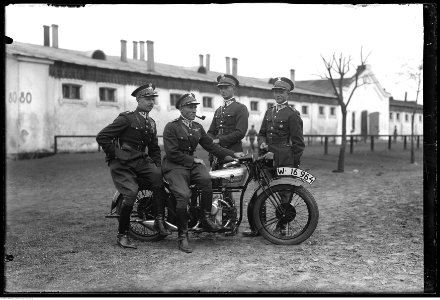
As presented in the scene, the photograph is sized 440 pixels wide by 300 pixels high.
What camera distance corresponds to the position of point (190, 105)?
5.11 metres

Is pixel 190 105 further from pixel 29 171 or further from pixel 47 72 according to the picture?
pixel 47 72

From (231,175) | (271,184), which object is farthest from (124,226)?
(271,184)

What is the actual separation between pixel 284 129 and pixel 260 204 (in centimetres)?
100

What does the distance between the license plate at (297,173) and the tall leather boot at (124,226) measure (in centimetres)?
168

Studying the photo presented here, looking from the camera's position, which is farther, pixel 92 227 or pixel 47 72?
pixel 47 72

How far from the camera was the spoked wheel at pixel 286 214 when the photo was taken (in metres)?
5.08

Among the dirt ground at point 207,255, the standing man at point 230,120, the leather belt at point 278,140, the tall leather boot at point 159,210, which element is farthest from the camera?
the standing man at point 230,120

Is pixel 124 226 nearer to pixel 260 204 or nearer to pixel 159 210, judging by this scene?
pixel 159 210

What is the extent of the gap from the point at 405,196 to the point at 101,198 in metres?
5.28

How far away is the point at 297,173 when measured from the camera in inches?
201

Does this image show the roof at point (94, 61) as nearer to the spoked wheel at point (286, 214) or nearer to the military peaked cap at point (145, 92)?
the military peaked cap at point (145, 92)

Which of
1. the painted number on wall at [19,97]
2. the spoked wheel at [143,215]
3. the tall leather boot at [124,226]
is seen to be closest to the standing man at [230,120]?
the spoked wheel at [143,215]

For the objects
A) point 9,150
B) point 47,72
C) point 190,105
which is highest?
point 47,72

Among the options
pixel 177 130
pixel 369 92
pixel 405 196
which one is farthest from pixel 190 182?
pixel 369 92
